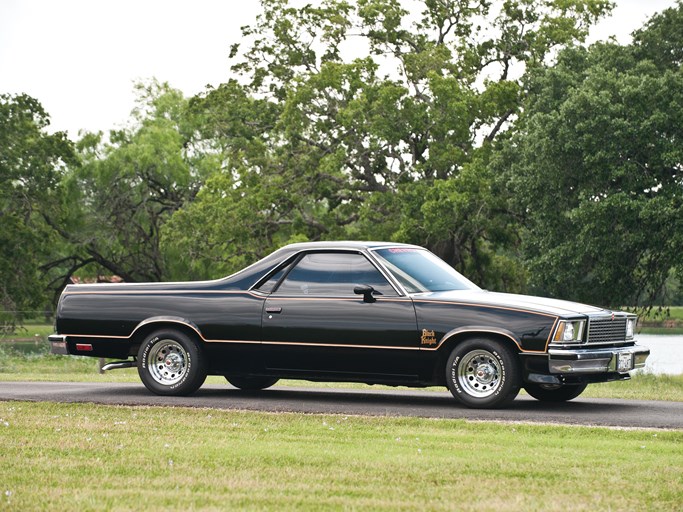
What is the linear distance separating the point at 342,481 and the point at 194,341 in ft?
19.3

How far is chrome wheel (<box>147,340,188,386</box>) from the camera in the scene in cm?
1331

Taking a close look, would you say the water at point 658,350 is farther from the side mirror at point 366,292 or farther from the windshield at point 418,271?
the side mirror at point 366,292

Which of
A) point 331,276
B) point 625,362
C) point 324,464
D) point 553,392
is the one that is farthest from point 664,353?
point 324,464

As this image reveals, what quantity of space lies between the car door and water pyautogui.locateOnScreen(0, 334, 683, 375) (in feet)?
26.3

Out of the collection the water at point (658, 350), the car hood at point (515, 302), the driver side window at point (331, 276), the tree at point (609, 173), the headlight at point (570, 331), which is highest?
the tree at point (609, 173)

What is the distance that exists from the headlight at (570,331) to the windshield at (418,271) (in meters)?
1.50

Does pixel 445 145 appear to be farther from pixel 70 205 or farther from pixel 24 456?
pixel 24 456

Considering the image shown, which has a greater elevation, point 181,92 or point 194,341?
point 181,92

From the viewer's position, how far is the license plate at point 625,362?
1216cm

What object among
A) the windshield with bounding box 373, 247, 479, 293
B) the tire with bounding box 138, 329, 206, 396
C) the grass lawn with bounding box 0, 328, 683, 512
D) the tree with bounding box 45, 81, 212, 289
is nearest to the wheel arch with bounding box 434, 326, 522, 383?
the windshield with bounding box 373, 247, 479, 293

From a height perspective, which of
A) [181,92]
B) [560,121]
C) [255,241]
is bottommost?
[255,241]

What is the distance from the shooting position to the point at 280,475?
7750 millimetres

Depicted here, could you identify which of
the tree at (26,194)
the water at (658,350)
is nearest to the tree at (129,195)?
the tree at (26,194)

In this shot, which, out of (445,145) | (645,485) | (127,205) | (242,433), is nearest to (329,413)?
(242,433)
